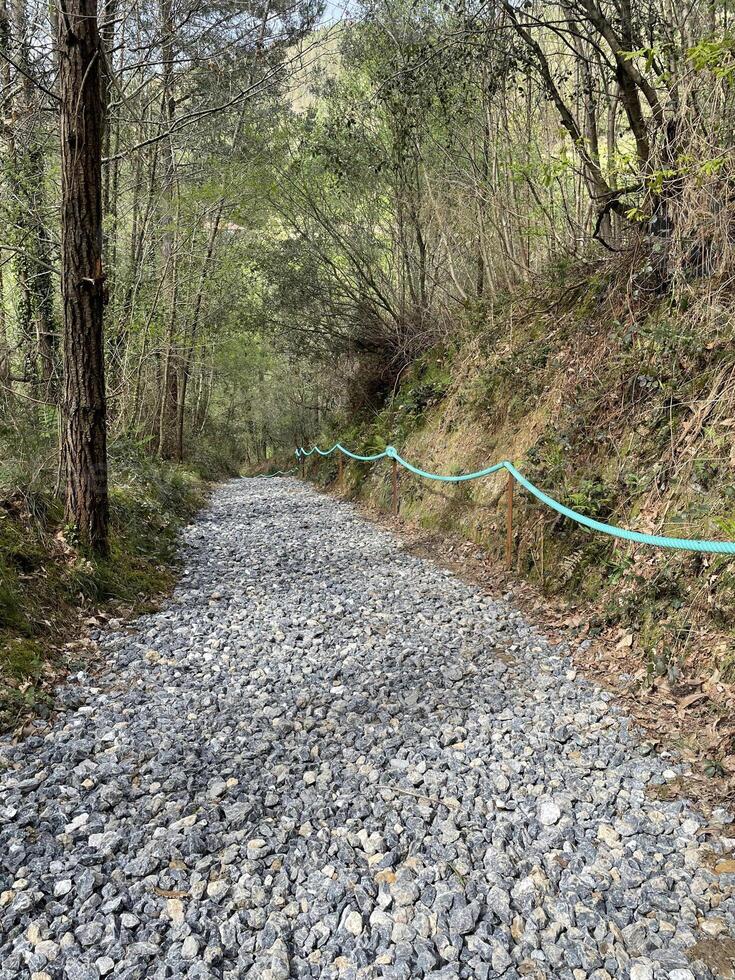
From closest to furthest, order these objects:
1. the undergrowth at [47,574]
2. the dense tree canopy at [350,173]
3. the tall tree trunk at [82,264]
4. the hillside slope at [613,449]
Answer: the hillside slope at [613,449], the undergrowth at [47,574], the tall tree trunk at [82,264], the dense tree canopy at [350,173]

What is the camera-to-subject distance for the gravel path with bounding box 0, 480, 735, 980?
2066 mm

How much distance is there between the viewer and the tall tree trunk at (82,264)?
17.3 feet

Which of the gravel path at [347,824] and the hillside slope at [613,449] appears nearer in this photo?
the gravel path at [347,824]

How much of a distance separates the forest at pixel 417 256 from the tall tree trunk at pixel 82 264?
0.07 feet

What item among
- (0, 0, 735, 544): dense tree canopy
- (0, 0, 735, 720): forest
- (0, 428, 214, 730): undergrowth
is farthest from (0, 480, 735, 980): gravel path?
(0, 0, 735, 544): dense tree canopy

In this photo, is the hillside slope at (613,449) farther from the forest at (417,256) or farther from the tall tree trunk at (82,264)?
the tall tree trunk at (82,264)

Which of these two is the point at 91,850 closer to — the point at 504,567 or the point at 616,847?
the point at 616,847

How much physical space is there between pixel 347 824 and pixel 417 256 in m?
11.0

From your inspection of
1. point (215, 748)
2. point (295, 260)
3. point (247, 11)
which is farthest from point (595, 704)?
point (295, 260)

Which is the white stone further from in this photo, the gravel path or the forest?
the forest

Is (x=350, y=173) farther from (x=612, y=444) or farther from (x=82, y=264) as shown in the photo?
(x=612, y=444)

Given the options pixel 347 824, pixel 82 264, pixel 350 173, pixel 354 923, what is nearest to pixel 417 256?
pixel 350 173

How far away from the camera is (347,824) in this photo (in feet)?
8.84

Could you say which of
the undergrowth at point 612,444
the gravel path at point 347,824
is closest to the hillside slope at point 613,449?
the undergrowth at point 612,444
